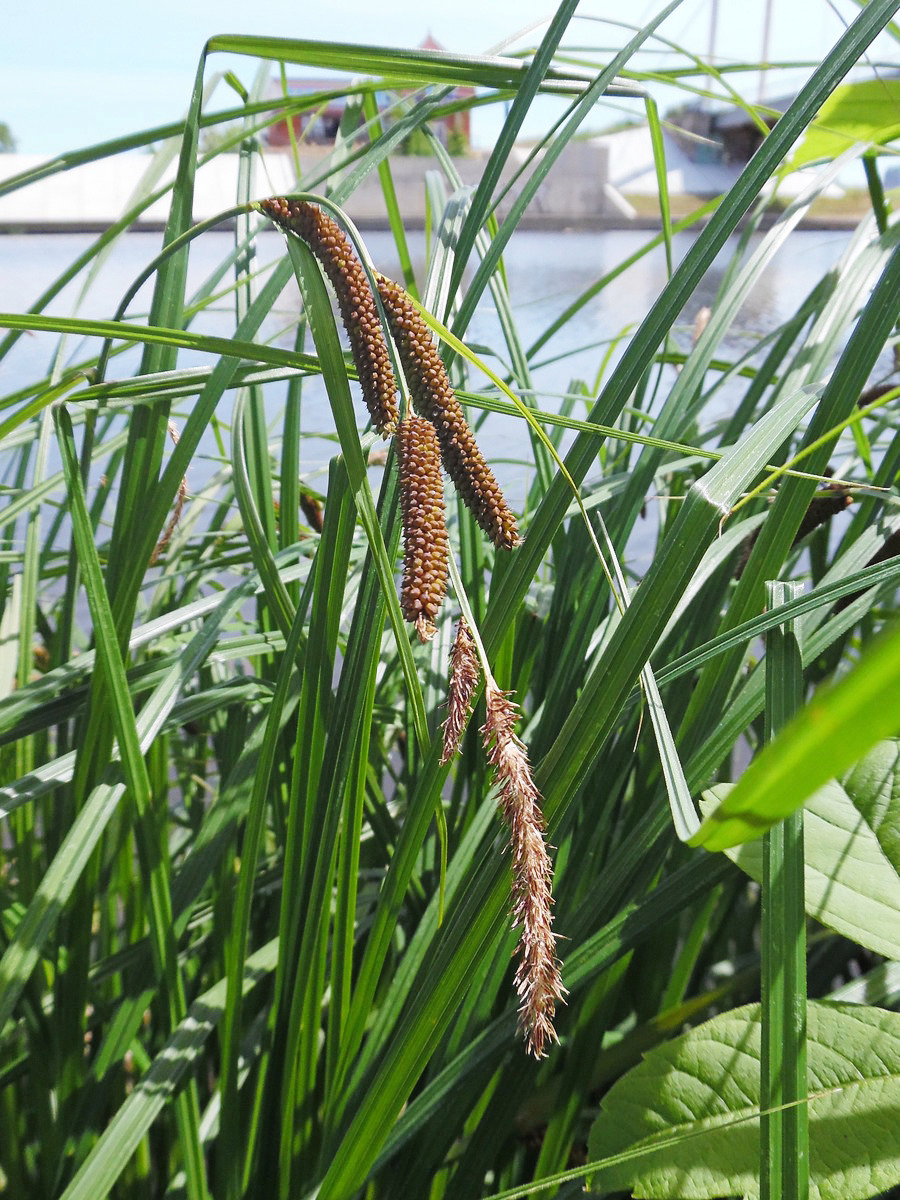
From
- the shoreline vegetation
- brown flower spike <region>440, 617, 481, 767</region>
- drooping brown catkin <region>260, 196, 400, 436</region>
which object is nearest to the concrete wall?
the shoreline vegetation

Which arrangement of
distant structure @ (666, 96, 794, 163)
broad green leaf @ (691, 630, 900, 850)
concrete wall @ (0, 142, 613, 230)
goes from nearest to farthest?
1. broad green leaf @ (691, 630, 900, 850)
2. distant structure @ (666, 96, 794, 163)
3. concrete wall @ (0, 142, 613, 230)

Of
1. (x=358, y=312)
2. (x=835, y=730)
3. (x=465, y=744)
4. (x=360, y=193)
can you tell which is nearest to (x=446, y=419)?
(x=358, y=312)

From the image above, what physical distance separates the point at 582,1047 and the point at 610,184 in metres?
6.83

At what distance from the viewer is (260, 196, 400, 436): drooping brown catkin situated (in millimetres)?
234

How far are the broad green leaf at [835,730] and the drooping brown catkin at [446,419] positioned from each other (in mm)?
146

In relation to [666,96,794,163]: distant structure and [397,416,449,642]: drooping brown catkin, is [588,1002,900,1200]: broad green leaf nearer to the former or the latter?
[397,416,449,642]: drooping brown catkin

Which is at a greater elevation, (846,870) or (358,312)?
(358,312)

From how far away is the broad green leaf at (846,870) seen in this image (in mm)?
263

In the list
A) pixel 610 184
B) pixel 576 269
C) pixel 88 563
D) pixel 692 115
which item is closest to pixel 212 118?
pixel 88 563

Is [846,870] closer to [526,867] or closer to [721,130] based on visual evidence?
[526,867]

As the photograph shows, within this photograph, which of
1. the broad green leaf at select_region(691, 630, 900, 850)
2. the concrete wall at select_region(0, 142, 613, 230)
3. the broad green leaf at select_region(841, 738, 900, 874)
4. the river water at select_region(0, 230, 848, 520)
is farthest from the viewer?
the concrete wall at select_region(0, 142, 613, 230)

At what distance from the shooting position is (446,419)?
0.23 meters

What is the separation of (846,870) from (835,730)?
25cm

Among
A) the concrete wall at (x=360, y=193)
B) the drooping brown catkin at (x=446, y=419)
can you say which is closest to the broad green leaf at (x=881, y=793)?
the drooping brown catkin at (x=446, y=419)
